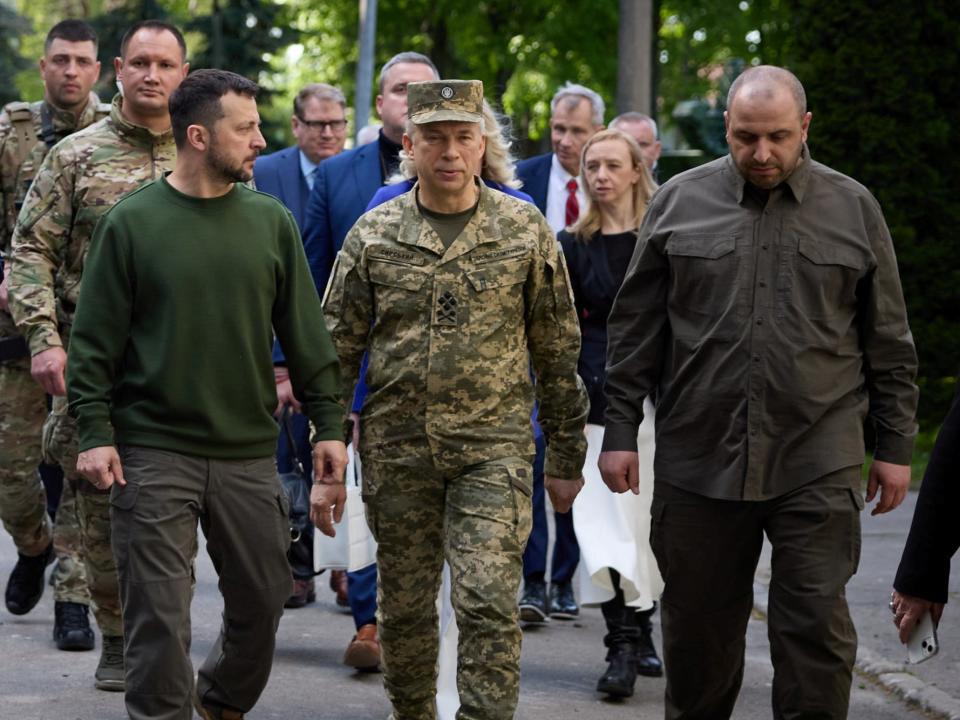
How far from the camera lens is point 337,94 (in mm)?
Answer: 9984

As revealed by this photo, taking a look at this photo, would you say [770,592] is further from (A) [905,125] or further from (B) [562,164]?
(A) [905,125]

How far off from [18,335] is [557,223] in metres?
2.60

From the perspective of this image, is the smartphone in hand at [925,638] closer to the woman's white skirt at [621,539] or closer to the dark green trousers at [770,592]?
the dark green trousers at [770,592]

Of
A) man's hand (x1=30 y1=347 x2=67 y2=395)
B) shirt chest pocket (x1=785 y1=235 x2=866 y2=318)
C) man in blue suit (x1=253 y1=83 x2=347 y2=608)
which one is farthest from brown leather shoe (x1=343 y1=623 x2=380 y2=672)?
shirt chest pocket (x1=785 y1=235 x2=866 y2=318)

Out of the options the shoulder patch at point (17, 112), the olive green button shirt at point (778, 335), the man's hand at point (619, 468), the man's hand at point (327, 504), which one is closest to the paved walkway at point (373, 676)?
the man's hand at point (327, 504)

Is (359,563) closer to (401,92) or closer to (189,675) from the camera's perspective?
(189,675)

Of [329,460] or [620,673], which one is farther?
[620,673]

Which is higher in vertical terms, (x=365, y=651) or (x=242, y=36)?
(x=242, y=36)

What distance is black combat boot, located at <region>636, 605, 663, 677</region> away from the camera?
7.54m

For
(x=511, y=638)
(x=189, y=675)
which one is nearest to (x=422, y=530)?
(x=511, y=638)

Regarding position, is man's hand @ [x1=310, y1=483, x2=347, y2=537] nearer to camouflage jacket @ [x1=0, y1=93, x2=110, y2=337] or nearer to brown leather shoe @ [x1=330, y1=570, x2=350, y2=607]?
camouflage jacket @ [x1=0, y1=93, x2=110, y2=337]

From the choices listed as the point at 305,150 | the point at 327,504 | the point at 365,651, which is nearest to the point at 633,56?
the point at 305,150

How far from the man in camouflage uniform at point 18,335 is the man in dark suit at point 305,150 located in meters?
1.18

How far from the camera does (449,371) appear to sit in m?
5.55
